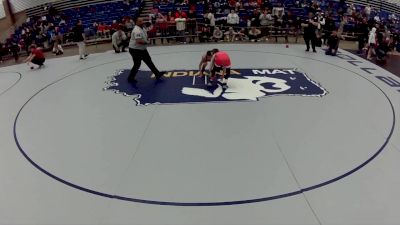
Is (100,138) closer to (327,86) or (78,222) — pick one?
(78,222)

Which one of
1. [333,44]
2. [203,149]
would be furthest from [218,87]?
[333,44]

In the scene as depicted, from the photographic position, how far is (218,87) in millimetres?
8133

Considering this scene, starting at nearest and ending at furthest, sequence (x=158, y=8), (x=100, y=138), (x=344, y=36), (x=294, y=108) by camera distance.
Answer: (x=100, y=138) < (x=294, y=108) < (x=344, y=36) < (x=158, y=8)

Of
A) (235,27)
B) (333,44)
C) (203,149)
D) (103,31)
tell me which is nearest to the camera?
(203,149)

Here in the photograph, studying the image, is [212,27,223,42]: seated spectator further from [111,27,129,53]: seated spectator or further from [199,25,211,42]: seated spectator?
[111,27,129,53]: seated spectator

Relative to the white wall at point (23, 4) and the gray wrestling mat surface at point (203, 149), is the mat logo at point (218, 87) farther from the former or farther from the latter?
the white wall at point (23, 4)

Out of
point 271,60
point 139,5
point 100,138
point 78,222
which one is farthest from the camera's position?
point 139,5

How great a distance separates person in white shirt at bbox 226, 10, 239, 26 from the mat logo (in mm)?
4662

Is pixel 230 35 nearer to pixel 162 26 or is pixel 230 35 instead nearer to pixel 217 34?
pixel 217 34

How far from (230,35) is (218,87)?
6.01 m

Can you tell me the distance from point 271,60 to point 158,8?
7541mm

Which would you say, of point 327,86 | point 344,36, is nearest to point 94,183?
point 327,86

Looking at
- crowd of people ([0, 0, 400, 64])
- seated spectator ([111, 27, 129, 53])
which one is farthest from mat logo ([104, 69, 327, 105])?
crowd of people ([0, 0, 400, 64])

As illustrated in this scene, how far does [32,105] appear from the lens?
24.7 feet
